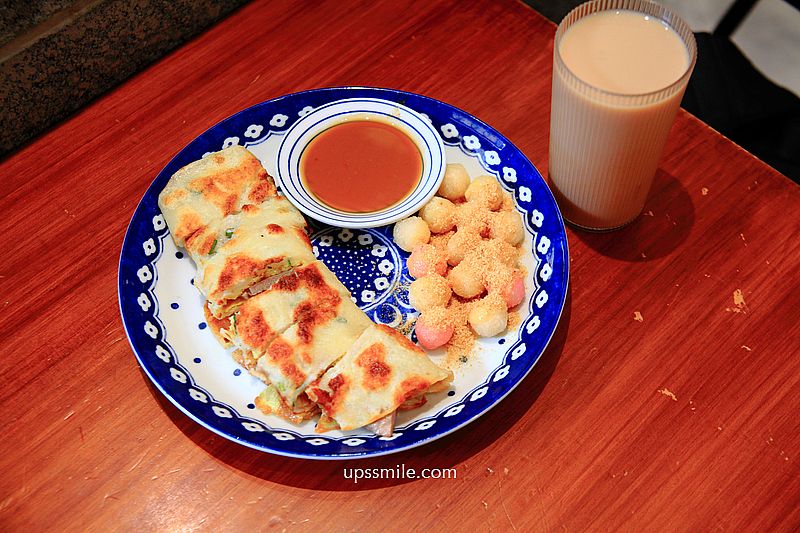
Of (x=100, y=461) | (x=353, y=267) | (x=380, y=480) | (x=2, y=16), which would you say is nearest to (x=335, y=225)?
(x=353, y=267)

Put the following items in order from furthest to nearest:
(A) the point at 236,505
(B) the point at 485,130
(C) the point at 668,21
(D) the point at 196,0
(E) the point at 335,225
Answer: (D) the point at 196,0 → (B) the point at 485,130 → (E) the point at 335,225 → (C) the point at 668,21 → (A) the point at 236,505

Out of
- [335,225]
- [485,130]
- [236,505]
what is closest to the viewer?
[236,505]

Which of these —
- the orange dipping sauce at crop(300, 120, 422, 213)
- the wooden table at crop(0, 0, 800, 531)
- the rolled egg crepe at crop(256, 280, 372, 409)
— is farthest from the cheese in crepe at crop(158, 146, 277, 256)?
the rolled egg crepe at crop(256, 280, 372, 409)

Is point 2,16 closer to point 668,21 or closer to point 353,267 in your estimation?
point 353,267

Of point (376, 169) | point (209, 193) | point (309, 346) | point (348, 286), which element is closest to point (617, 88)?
point (376, 169)

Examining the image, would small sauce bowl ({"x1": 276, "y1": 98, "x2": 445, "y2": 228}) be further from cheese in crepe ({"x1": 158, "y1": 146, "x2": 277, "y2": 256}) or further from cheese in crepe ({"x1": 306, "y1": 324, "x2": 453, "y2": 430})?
cheese in crepe ({"x1": 306, "y1": 324, "x2": 453, "y2": 430})
